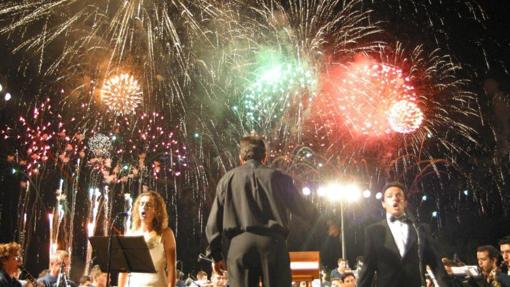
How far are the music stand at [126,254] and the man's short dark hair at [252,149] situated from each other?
1.37m

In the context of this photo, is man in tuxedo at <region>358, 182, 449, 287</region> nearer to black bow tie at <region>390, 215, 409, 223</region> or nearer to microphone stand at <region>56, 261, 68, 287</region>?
black bow tie at <region>390, 215, 409, 223</region>

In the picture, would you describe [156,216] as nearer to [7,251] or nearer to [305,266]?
[7,251]

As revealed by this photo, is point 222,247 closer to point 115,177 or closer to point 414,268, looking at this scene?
point 414,268

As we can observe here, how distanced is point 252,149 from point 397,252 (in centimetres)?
184

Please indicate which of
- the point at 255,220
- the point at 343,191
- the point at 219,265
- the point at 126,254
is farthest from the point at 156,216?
the point at 343,191

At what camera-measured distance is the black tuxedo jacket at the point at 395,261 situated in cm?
526

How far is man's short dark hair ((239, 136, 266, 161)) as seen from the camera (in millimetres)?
5070

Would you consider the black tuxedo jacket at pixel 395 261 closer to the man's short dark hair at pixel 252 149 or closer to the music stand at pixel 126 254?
the man's short dark hair at pixel 252 149

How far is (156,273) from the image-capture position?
5.62 m

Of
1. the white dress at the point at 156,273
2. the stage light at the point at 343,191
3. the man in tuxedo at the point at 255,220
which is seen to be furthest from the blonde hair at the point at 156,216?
the stage light at the point at 343,191

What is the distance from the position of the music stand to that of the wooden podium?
3.29 metres

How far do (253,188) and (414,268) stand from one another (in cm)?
192

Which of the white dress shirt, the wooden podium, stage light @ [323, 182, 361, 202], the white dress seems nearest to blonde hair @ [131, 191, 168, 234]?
the white dress

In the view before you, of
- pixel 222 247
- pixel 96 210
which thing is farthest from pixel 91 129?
pixel 222 247
